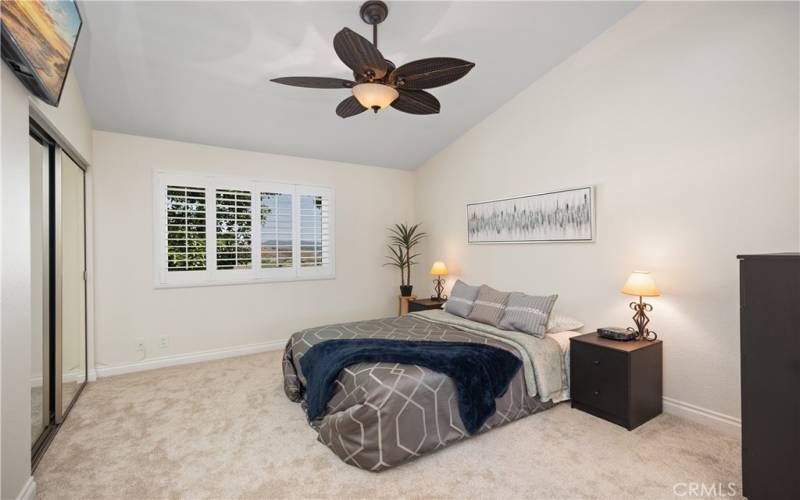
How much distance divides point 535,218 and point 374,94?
2403mm

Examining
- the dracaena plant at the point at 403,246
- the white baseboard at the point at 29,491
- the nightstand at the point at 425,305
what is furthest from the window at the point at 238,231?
the white baseboard at the point at 29,491

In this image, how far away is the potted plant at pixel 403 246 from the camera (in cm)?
577

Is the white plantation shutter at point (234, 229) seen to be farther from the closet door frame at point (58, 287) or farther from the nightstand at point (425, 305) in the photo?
the nightstand at point (425, 305)

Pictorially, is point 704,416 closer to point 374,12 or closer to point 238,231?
point 374,12

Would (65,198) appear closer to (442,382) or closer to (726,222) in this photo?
(442,382)

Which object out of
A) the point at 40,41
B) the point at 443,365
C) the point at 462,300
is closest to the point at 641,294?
the point at 443,365

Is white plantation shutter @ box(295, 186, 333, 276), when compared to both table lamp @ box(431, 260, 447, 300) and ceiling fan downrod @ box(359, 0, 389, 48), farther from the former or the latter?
ceiling fan downrod @ box(359, 0, 389, 48)

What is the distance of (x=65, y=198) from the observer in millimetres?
3160

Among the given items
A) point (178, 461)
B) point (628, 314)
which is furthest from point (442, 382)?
point (628, 314)

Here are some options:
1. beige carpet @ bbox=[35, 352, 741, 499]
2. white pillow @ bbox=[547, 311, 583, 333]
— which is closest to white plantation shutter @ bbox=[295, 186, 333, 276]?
beige carpet @ bbox=[35, 352, 741, 499]

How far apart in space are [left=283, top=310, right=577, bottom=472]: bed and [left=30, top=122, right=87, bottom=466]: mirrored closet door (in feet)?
5.46

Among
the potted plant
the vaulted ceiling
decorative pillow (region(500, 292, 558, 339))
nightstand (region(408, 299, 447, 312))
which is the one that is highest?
the vaulted ceiling

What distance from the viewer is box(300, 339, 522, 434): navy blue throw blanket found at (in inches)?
100

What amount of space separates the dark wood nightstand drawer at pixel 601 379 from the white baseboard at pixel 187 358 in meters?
3.53
